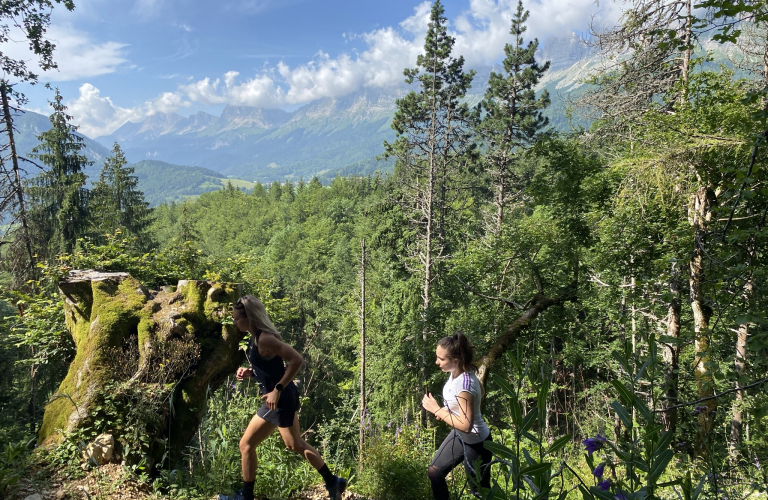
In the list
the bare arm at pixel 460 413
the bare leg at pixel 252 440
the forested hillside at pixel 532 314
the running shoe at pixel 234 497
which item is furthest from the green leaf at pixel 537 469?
the running shoe at pixel 234 497

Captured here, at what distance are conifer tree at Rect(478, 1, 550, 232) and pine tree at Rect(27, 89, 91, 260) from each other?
18.7 meters

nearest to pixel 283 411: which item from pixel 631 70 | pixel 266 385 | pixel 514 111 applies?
pixel 266 385

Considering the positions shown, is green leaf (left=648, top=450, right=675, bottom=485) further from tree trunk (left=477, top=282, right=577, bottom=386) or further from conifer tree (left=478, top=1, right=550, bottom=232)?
conifer tree (left=478, top=1, right=550, bottom=232)

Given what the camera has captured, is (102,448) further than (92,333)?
No

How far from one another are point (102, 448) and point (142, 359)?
3.52 ft

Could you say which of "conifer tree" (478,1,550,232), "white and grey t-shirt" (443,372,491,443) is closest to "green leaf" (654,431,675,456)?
"white and grey t-shirt" (443,372,491,443)

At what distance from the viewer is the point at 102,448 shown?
3912 millimetres

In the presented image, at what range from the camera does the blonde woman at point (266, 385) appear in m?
3.25

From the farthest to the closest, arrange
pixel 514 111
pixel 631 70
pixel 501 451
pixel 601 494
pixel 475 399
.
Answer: pixel 514 111, pixel 631 70, pixel 475 399, pixel 501 451, pixel 601 494

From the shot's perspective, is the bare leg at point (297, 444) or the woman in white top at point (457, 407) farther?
the bare leg at point (297, 444)

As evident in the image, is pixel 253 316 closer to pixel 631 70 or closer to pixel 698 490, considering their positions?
pixel 698 490

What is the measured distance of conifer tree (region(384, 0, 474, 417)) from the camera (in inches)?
686

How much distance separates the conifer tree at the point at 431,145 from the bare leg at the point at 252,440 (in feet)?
44.2

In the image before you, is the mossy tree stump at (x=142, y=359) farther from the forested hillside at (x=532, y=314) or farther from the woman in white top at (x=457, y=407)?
the woman in white top at (x=457, y=407)
